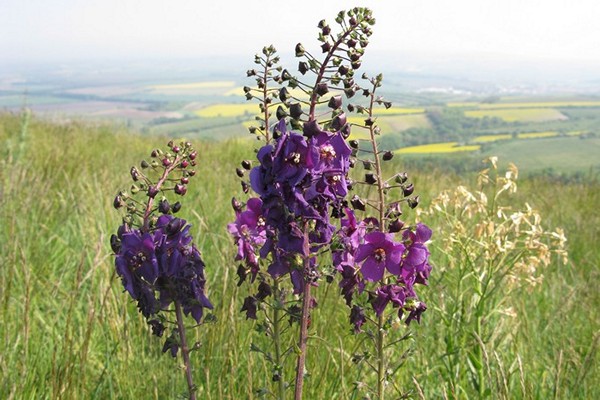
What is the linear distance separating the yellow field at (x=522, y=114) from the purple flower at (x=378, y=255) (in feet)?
186

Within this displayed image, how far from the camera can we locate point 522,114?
59438mm

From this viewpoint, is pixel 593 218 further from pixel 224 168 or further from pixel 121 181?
pixel 121 181

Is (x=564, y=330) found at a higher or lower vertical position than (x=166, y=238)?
lower

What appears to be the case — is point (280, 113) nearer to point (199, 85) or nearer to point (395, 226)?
point (395, 226)

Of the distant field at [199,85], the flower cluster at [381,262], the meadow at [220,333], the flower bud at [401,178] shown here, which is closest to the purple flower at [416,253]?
the flower cluster at [381,262]

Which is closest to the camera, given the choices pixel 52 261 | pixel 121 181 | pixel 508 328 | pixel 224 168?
pixel 508 328

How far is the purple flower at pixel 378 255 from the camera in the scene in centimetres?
161

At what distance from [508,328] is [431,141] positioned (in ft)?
115

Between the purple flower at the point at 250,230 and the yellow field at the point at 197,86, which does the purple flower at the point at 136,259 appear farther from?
the yellow field at the point at 197,86

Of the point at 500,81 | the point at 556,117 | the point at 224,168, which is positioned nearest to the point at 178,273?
the point at 224,168

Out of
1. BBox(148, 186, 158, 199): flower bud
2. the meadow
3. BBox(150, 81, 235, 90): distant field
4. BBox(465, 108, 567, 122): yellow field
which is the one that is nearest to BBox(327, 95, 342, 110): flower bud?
BBox(148, 186, 158, 199): flower bud

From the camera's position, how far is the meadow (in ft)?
8.10

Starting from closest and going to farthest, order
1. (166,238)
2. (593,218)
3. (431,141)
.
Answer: (166,238) → (593,218) → (431,141)

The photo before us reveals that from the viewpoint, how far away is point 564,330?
357cm
